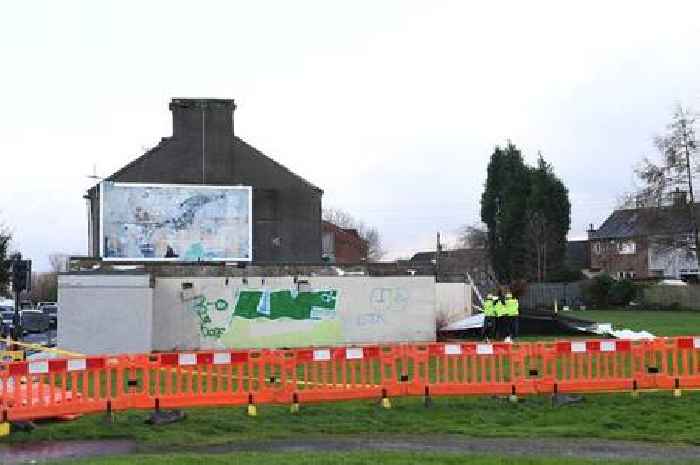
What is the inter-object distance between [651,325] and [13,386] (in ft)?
98.2

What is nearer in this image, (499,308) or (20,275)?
(20,275)

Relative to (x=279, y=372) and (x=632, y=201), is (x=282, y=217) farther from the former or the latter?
(x=279, y=372)

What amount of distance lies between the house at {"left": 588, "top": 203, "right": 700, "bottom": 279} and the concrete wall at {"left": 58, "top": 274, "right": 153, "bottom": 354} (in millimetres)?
38160

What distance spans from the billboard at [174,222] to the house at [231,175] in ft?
18.1

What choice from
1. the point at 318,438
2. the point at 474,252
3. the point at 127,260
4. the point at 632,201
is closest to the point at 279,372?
the point at 318,438

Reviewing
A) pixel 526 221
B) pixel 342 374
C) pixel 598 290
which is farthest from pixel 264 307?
pixel 526 221

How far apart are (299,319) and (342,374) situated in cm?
1633

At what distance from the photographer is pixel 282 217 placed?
141ft

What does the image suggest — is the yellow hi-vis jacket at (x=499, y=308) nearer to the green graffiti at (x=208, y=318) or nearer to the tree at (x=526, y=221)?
the green graffiti at (x=208, y=318)

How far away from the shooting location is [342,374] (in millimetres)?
13688

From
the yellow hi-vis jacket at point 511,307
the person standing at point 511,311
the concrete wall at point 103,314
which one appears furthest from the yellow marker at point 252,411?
the concrete wall at point 103,314

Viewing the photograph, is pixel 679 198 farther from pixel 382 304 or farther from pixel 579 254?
pixel 579 254

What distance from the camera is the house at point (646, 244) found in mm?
56062

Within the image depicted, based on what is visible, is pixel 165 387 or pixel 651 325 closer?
pixel 165 387
